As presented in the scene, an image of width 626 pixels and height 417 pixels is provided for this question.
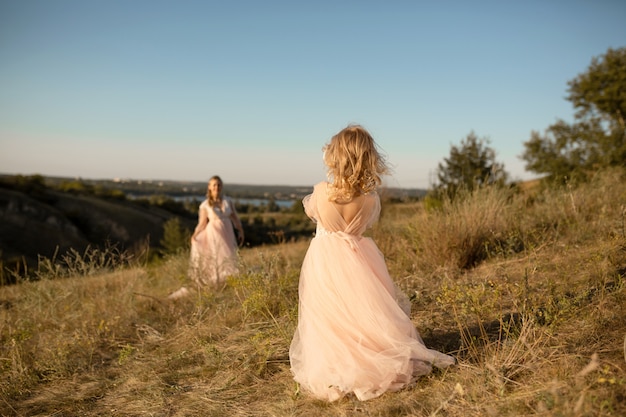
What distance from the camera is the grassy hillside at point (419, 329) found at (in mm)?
3043

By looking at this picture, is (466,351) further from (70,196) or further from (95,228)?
(70,196)

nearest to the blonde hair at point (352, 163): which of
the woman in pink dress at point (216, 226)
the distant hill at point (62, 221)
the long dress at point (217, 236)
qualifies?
the long dress at point (217, 236)

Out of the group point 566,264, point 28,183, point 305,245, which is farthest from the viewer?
point 28,183

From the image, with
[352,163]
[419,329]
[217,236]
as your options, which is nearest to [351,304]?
[352,163]

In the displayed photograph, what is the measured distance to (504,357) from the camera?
10.7 ft

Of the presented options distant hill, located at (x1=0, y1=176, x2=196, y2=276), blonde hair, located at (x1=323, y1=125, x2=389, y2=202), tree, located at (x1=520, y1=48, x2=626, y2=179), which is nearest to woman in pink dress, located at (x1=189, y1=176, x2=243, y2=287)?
blonde hair, located at (x1=323, y1=125, x2=389, y2=202)

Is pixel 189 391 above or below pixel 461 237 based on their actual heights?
below

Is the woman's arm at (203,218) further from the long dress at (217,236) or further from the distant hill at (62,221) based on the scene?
the distant hill at (62,221)

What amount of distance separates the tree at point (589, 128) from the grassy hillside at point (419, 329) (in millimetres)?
21721

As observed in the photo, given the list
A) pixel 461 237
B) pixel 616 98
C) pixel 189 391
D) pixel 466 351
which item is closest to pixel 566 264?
pixel 461 237

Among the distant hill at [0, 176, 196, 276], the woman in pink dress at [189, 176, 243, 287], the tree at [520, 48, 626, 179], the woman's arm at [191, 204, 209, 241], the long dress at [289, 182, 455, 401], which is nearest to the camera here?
the long dress at [289, 182, 455, 401]

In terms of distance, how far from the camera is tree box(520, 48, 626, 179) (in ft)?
87.1

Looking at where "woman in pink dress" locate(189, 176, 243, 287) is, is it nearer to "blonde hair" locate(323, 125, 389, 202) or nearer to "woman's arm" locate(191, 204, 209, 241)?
"woman's arm" locate(191, 204, 209, 241)

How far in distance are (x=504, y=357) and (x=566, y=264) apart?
276 centimetres
